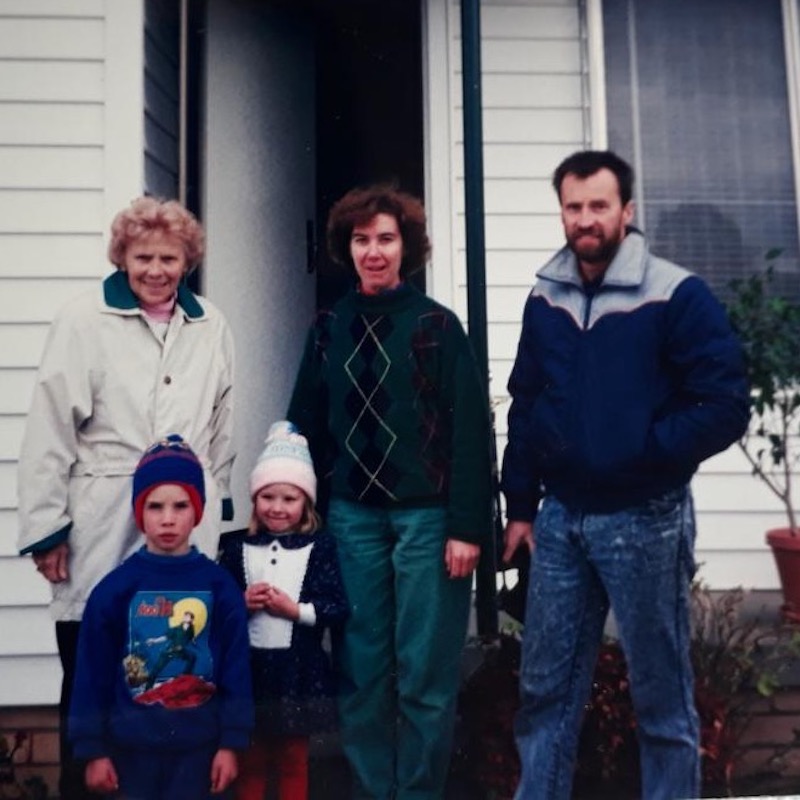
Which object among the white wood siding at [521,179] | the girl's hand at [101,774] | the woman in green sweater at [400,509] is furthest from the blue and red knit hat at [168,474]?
the white wood siding at [521,179]

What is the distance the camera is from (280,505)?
2.09 metres

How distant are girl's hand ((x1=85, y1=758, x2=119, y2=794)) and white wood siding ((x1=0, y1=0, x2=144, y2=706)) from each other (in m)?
1.24

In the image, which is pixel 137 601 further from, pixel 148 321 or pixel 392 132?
pixel 392 132

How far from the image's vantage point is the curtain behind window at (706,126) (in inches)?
133

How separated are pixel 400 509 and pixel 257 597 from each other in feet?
1.19

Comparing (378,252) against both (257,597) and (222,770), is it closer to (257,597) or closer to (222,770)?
(257,597)

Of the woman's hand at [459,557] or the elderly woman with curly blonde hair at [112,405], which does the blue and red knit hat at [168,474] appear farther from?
the woman's hand at [459,557]

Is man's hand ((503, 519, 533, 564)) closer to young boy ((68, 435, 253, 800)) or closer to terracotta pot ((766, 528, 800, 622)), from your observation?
young boy ((68, 435, 253, 800))

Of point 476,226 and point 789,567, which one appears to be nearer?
point 476,226

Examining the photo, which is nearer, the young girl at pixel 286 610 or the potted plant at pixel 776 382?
the young girl at pixel 286 610

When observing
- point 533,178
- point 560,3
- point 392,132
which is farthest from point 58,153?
point 392,132

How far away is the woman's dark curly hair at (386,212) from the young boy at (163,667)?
667mm

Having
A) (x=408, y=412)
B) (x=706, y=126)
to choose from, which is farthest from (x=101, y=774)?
(x=706, y=126)

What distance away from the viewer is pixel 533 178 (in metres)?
3.32
